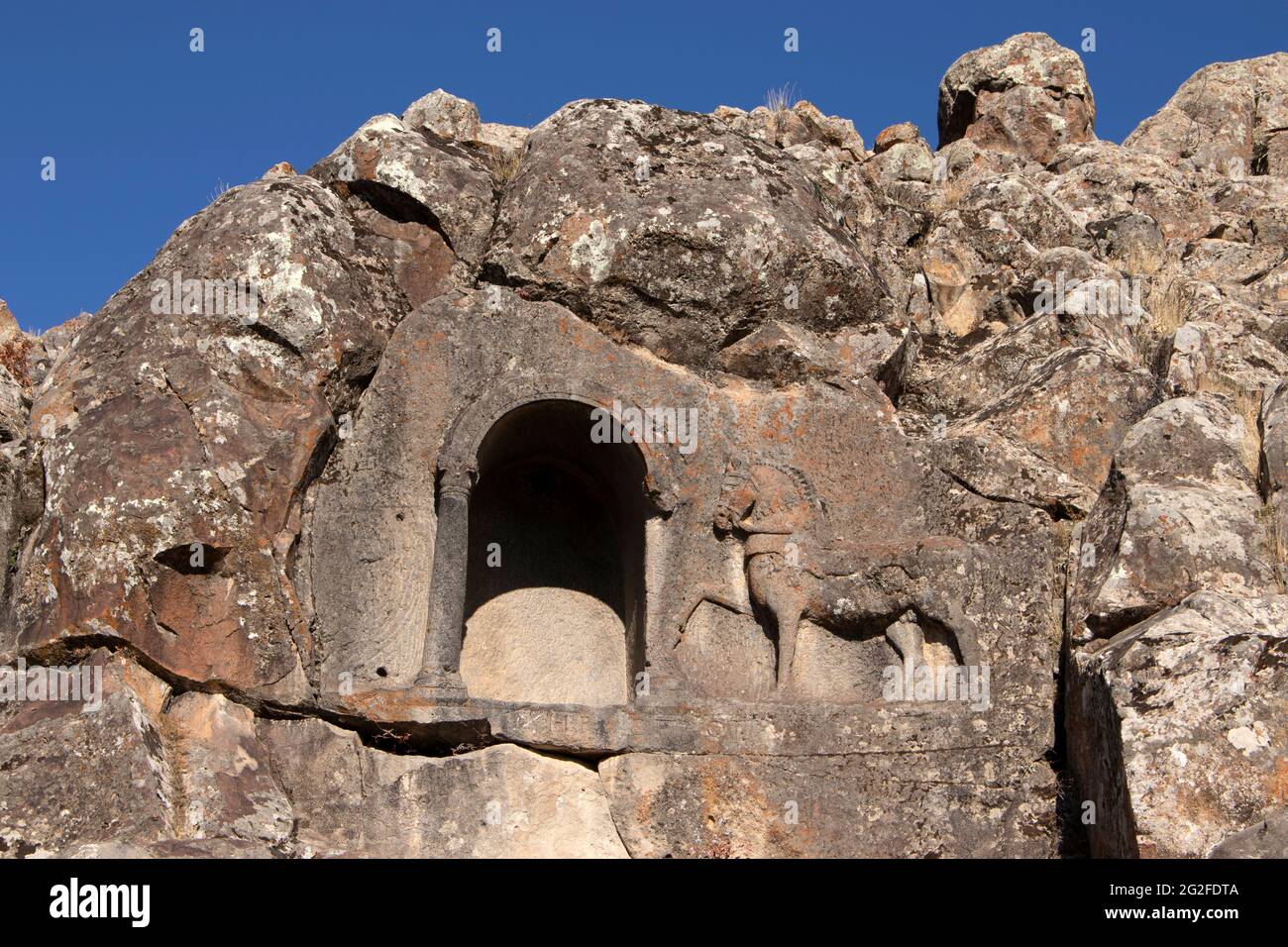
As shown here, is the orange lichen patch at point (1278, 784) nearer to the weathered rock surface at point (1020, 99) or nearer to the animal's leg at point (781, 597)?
the animal's leg at point (781, 597)

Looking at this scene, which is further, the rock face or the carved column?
the carved column

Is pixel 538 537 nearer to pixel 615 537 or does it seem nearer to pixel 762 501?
pixel 615 537

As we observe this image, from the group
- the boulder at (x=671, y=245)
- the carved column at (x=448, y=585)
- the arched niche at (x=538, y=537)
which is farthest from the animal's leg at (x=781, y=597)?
the carved column at (x=448, y=585)

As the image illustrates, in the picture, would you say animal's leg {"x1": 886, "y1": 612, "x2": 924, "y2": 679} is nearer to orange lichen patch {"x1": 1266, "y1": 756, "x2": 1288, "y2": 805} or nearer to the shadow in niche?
the shadow in niche

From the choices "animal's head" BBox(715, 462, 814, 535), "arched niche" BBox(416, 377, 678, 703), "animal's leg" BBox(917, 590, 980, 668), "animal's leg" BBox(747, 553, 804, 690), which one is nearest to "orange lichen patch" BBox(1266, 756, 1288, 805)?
"animal's leg" BBox(917, 590, 980, 668)

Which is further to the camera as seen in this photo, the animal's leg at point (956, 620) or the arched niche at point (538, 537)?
the arched niche at point (538, 537)

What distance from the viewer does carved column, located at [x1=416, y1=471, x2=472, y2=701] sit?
10258mm

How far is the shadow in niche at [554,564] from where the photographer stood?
37.1ft

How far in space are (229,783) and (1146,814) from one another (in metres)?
5.20

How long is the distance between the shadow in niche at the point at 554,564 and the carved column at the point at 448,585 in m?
0.45

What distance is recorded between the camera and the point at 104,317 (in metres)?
11.0

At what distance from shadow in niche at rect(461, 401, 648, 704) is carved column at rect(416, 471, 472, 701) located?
45cm

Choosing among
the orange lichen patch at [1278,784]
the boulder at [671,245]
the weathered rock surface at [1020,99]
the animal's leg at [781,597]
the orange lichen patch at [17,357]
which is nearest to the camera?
the orange lichen patch at [1278,784]

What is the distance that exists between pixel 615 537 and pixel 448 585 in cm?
201
